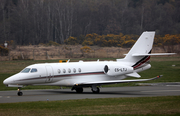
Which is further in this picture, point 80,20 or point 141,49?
point 80,20

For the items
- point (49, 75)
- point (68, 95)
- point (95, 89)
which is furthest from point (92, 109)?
point (95, 89)

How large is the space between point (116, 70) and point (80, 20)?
75690 millimetres

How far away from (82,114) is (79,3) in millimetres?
89692

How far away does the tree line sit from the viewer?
296 feet

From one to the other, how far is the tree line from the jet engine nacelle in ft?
188

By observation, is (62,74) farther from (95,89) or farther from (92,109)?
(92,109)

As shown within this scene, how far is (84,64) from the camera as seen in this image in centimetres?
2412

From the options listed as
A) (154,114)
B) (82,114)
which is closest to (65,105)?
(82,114)

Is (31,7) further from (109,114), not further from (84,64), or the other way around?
(109,114)

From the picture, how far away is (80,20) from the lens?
324 feet

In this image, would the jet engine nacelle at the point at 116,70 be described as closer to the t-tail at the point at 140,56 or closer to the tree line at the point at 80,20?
the t-tail at the point at 140,56

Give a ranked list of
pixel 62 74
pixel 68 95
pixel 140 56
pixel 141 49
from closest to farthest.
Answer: pixel 68 95, pixel 62 74, pixel 140 56, pixel 141 49

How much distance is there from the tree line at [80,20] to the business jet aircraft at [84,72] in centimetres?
5617

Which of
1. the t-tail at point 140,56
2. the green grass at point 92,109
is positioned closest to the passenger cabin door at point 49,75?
the green grass at point 92,109
